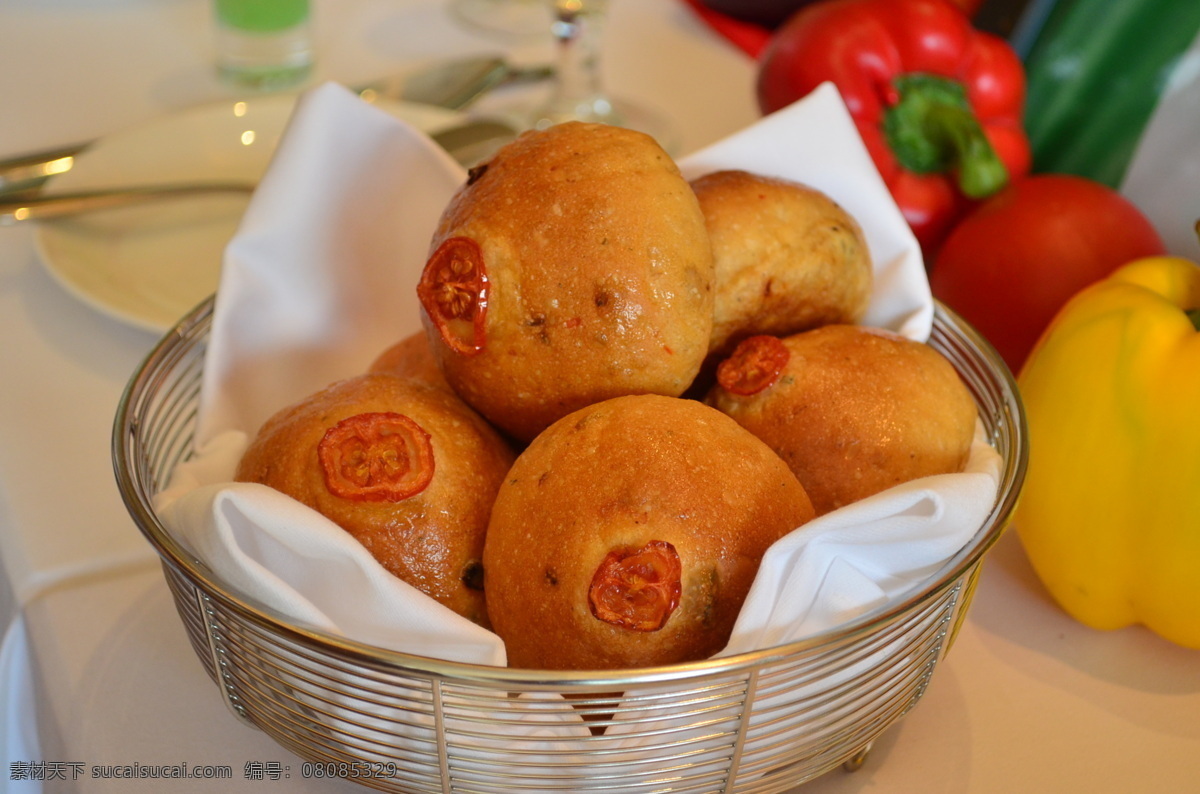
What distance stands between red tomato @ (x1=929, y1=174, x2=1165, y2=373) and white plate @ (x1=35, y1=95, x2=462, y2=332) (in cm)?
67

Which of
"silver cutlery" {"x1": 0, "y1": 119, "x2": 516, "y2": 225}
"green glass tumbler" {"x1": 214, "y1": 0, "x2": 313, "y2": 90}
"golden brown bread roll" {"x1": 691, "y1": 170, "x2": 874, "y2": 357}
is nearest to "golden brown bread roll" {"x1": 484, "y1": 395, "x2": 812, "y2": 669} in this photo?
"golden brown bread roll" {"x1": 691, "y1": 170, "x2": 874, "y2": 357}

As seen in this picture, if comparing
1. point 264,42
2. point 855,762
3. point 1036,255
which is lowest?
point 855,762

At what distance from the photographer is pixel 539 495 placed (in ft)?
1.84

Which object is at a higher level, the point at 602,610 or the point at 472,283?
the point at 472,283

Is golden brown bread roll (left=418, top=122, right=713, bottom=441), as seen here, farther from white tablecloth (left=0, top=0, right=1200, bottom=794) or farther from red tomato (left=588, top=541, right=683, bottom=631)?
white tablecloth (left=0, top=0, right=1200, bottom=794)

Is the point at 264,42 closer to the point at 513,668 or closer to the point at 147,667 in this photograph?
the point at 147,667

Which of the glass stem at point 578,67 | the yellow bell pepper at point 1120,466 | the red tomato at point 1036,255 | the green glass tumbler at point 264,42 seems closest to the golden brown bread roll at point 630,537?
the yellow bell pepper at point 1120,466

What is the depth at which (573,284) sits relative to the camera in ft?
1.96

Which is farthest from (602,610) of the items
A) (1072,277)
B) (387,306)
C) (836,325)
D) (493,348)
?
(1072,277)

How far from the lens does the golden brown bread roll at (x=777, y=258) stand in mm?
684

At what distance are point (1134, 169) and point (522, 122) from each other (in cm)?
76

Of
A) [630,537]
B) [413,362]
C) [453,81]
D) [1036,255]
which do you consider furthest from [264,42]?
[630,537]

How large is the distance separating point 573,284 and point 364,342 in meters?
0.32

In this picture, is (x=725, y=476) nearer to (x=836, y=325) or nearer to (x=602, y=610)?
(x=602, y=610)
